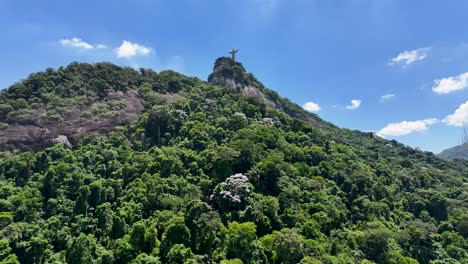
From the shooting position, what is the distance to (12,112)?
233 feet

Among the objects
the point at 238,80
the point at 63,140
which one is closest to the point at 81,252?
the point at 63,140

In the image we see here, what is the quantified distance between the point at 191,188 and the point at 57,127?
35.3m

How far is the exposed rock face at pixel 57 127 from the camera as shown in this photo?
65438 millimetres

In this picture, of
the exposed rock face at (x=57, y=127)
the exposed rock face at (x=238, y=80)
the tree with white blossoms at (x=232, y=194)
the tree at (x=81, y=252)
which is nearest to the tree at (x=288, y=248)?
the tree with white blossoms at (x=232, y=194)

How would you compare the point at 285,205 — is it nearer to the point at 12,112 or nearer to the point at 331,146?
the point at 331,146

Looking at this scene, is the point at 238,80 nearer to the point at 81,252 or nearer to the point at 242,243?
the point at 242,243

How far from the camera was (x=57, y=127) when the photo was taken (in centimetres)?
6919

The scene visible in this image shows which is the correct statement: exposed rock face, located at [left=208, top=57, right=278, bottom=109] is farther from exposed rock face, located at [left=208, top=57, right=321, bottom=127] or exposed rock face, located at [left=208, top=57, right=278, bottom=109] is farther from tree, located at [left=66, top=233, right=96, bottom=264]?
tree, located at [left=66, top=233, right=96, bottom=264]

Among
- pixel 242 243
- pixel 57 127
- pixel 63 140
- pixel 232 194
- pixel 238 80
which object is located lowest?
pixel 242 243

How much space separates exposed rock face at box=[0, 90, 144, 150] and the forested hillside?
0.80ft

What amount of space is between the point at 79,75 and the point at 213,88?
Answer: 106ft

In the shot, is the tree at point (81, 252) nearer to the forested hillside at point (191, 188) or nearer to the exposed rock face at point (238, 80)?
the forested hillside at point (191, 188)

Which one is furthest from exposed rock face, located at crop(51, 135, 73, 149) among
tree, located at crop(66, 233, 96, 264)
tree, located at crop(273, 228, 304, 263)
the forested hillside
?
tree, located at crop(273, 228, 304, 263)

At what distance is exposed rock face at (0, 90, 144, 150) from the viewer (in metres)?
65.4
